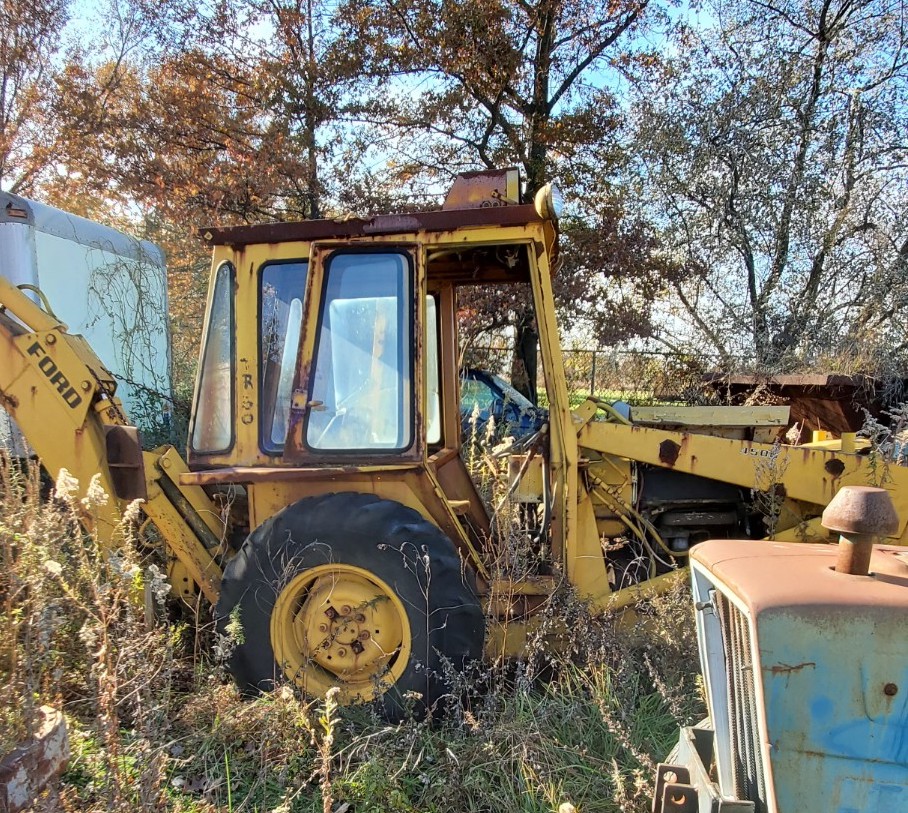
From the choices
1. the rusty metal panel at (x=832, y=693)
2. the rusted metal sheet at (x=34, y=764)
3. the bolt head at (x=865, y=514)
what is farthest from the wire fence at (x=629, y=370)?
the rusty metal panel at (x=832, y=693)

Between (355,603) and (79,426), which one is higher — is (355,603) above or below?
below

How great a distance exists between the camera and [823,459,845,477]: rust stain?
3.36 meters

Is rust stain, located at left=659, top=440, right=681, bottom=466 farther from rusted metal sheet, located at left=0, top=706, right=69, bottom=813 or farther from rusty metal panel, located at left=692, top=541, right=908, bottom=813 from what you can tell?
rusted metal sheet, located at left=0, top=706, right=69, bottom=813

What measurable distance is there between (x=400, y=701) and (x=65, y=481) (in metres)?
1.62

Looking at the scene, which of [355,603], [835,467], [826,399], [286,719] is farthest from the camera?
[826,399]

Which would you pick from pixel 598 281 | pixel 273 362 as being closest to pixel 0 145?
pixel 598 281

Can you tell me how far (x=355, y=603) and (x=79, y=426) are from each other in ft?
5.47

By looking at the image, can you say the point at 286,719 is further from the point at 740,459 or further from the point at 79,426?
the point at 740,459

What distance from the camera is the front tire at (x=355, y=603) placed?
111 inches

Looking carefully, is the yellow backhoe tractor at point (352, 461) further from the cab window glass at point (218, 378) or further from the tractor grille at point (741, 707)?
the tractor grille at point (741, 707)

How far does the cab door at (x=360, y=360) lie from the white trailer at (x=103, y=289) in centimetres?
301

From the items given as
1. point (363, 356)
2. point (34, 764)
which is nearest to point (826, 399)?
point (363, 356)

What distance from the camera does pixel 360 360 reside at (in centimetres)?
314

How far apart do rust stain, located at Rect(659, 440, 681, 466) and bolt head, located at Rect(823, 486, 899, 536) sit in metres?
1.90
